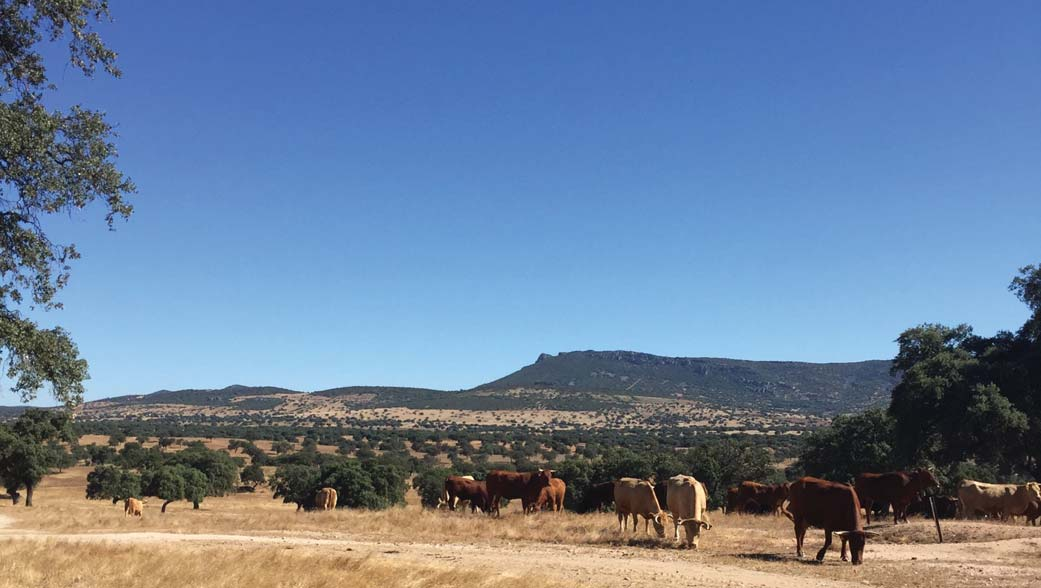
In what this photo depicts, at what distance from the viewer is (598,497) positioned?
3747 centimetres

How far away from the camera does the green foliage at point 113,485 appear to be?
221 ft

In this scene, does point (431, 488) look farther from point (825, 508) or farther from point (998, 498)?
point (825, 508)

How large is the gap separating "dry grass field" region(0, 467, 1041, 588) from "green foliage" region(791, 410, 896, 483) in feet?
82.4

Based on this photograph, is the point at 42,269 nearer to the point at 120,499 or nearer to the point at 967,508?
the point at 967,508

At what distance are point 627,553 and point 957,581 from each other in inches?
331

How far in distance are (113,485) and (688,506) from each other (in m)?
63.7

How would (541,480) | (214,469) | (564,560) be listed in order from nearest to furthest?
1. (564,560)
2. (541,480)
3. (214,469)

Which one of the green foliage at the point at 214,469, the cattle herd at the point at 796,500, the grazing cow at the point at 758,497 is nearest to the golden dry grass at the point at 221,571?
the cattle herd at the point at 796,500

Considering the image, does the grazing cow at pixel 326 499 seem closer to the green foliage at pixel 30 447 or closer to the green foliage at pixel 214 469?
the green foliage at pixel 30 447

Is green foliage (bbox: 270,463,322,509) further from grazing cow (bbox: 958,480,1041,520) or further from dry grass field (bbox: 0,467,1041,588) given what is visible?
grazing cow (bbox: 958,480,1041,520)

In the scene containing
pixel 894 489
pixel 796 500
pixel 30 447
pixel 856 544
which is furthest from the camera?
pixel 30 447

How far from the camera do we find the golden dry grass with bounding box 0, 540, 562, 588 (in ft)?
47.5

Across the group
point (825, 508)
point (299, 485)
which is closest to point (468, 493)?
point (825, 508)

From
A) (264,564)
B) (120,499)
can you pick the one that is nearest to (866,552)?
(264,564)
